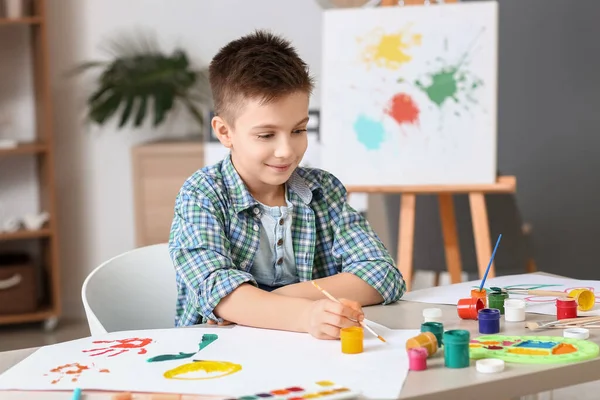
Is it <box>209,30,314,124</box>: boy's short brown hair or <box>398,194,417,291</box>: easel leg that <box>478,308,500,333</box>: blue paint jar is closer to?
<box>209,30,314,124</box>: boy's short brown hair

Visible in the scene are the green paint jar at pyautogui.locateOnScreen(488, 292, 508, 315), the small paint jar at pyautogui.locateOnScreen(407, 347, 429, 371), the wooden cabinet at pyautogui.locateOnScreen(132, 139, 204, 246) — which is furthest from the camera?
the wooden cabinet at pyautogui.locateOnScreen(132, 139, 204, 246)

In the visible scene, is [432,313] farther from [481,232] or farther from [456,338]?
[481,232]

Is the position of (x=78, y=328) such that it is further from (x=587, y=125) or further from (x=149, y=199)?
(x=587, y=125)

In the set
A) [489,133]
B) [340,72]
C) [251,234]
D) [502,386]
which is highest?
[340,72]

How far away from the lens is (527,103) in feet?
14.5

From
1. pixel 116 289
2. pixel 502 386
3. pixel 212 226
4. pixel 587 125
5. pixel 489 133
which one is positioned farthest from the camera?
pixel 587 125

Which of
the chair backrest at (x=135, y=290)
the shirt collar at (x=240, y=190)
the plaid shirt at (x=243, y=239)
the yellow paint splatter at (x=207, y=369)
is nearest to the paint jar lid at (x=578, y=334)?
the plaid shirt at (x=243, y=239)

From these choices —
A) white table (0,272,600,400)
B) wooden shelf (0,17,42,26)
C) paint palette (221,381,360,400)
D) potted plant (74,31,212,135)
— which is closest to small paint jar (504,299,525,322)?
white table (0,272,600,400)

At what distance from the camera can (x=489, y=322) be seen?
4.48ft

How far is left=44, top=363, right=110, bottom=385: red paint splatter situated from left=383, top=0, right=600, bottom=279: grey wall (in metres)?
3.52

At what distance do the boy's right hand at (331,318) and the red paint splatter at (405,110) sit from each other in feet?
5.10

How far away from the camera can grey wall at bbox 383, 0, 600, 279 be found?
4258mm

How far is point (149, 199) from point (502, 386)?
3218mm

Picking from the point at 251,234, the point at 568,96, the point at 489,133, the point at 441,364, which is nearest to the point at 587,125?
the point at 568,96
